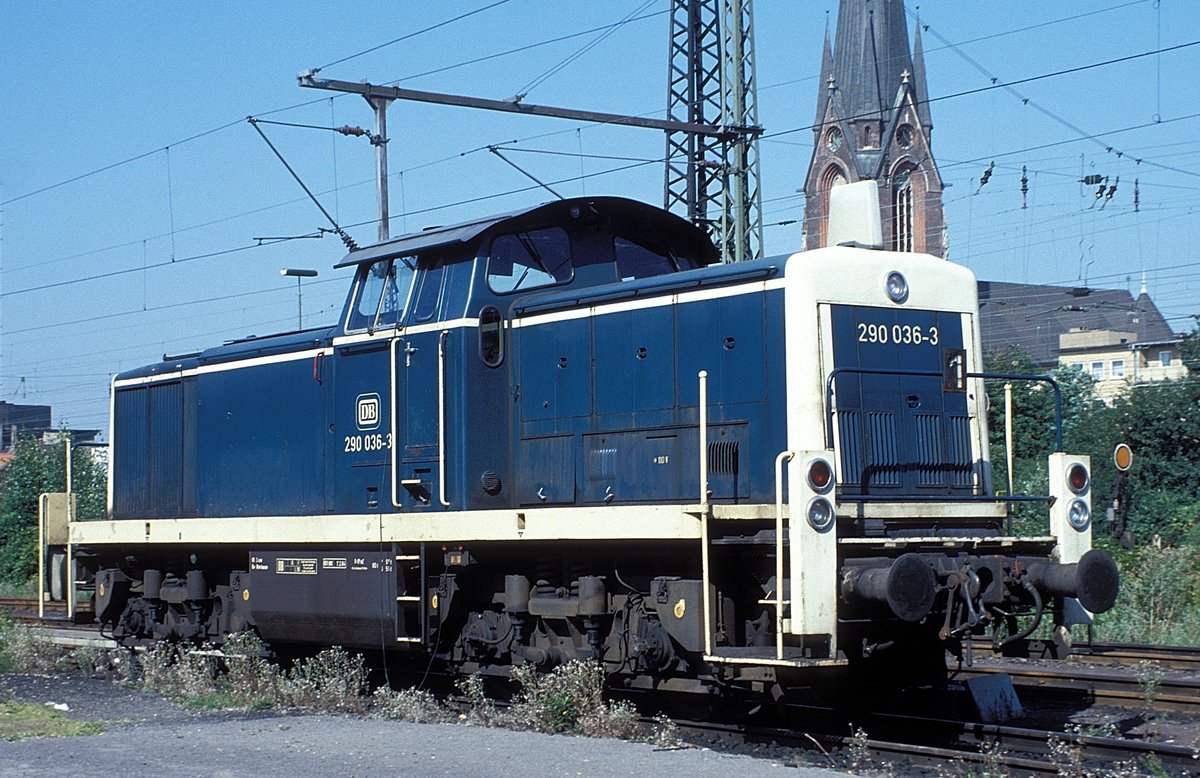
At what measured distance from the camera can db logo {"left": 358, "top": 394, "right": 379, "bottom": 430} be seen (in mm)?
10891

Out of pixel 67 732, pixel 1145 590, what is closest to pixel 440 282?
pixel 67 732

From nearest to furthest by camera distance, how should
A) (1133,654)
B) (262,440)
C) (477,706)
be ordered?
(477,706)
(262,440)
(1133,654)

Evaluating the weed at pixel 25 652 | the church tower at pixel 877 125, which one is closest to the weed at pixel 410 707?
the weed at pixel 25 652

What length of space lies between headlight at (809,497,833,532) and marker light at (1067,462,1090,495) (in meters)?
2.19

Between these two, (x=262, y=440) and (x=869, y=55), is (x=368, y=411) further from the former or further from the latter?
(x=869, y=55)

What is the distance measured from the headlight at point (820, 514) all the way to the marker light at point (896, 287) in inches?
74.3

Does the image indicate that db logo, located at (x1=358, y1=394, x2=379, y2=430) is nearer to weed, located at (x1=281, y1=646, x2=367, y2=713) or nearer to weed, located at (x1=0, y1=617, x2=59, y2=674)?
weed, located at (x1=281, y1=646, x2=367, y2=713)

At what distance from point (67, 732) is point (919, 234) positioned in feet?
299

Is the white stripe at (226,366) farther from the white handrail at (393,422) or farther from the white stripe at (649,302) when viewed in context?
the white stripe at (649,302)

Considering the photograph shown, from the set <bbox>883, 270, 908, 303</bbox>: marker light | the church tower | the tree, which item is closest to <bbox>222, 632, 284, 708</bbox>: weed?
<bbox>883, 270, 908, 303</bbox>: marker light

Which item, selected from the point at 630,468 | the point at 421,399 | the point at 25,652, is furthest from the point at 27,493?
the point at 630,468

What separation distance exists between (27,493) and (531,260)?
22.3m

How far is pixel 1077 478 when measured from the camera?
9016 mm

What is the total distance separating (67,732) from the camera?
30.2 feet
